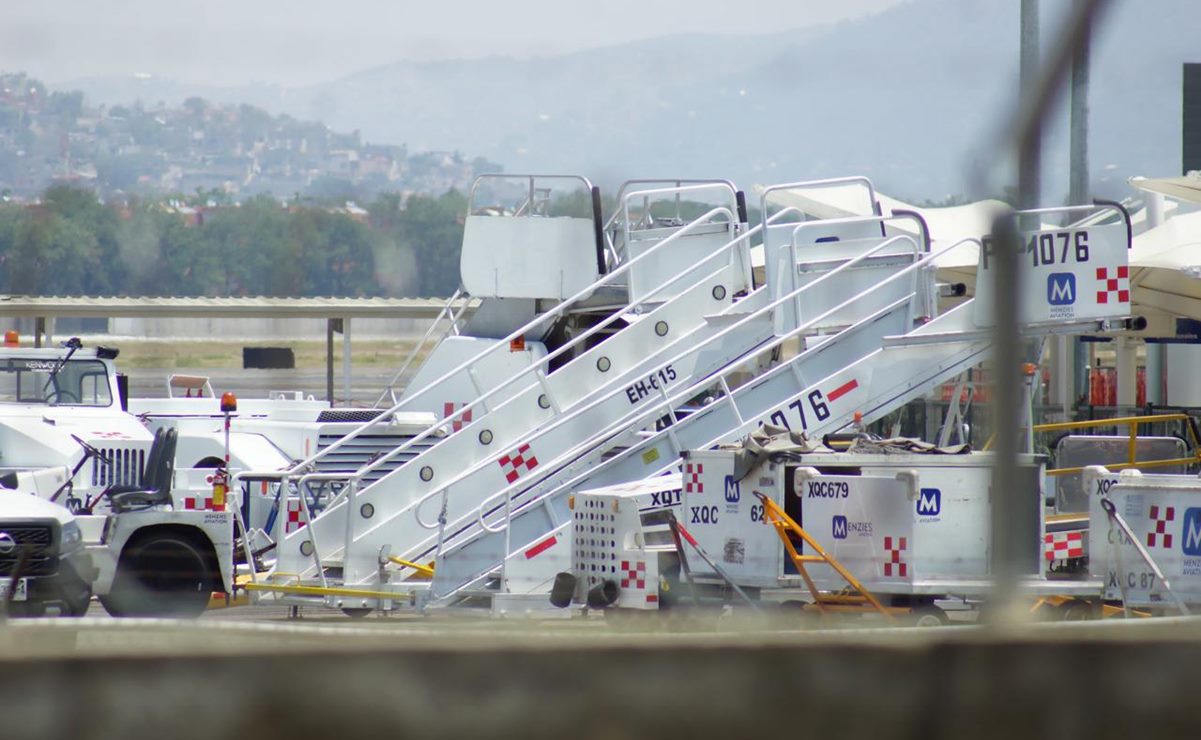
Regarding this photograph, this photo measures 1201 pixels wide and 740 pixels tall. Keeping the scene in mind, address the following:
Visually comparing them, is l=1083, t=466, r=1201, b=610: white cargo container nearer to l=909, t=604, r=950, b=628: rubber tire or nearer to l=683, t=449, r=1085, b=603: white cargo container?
l=683, t=449, r=1085, b=603: white cargo container

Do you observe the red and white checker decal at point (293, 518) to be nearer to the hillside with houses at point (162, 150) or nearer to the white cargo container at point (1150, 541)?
the white cargo container at point (1150, 541)

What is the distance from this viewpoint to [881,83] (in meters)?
5.19

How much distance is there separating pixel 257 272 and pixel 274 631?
8.97 ft

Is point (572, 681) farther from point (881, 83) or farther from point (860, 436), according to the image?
point (860, 436)

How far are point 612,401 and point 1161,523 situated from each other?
4613 millimetres

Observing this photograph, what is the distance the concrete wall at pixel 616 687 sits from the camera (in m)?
2.99

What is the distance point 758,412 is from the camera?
1129cm

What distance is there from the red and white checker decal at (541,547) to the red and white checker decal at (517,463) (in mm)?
855

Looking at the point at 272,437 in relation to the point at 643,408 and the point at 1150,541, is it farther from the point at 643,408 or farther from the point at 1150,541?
the point at 1150,541

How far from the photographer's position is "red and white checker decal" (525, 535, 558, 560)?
1061cm

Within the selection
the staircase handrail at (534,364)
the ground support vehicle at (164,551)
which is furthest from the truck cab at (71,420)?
the staircase handrail at (534,364)

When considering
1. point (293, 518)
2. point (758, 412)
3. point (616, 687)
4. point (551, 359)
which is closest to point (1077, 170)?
point (758, 412)

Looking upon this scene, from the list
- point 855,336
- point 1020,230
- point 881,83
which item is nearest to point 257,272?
point 881,83

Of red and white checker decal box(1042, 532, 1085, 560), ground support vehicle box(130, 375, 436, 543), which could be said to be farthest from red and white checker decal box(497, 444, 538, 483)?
red and white checker decal box(1042, 532, 1085, 560)
